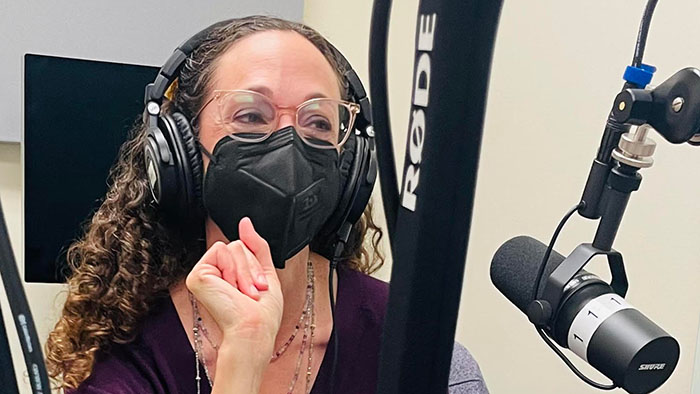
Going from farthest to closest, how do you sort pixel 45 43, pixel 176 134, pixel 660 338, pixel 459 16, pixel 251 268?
1. pixel 45 43
2. pixel 176 134
3. pixel 251 268
4. pixel 660 338
5. pixel 459 16

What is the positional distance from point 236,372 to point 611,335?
17.8 inches

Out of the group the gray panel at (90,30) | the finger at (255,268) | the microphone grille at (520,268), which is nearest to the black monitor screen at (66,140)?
the gray panel at (90,30)

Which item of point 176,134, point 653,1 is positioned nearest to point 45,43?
point 176,134

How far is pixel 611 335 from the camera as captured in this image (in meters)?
0.41

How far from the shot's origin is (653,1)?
1.45 ft

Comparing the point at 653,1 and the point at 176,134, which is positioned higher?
the point at 653,1

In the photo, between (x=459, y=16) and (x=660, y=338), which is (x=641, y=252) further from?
(x=459, y=16)

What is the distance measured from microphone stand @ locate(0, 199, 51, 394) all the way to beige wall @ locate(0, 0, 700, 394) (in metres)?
0.82

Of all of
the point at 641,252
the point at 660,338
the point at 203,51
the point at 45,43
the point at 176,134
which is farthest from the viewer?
the point at 45,43

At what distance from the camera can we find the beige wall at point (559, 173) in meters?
1.18

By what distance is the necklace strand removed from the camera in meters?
1.01

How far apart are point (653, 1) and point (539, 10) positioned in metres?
1.09

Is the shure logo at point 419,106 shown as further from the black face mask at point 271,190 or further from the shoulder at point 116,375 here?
the shoulder at point 116,375

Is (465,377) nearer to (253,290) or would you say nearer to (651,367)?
(253,290)
